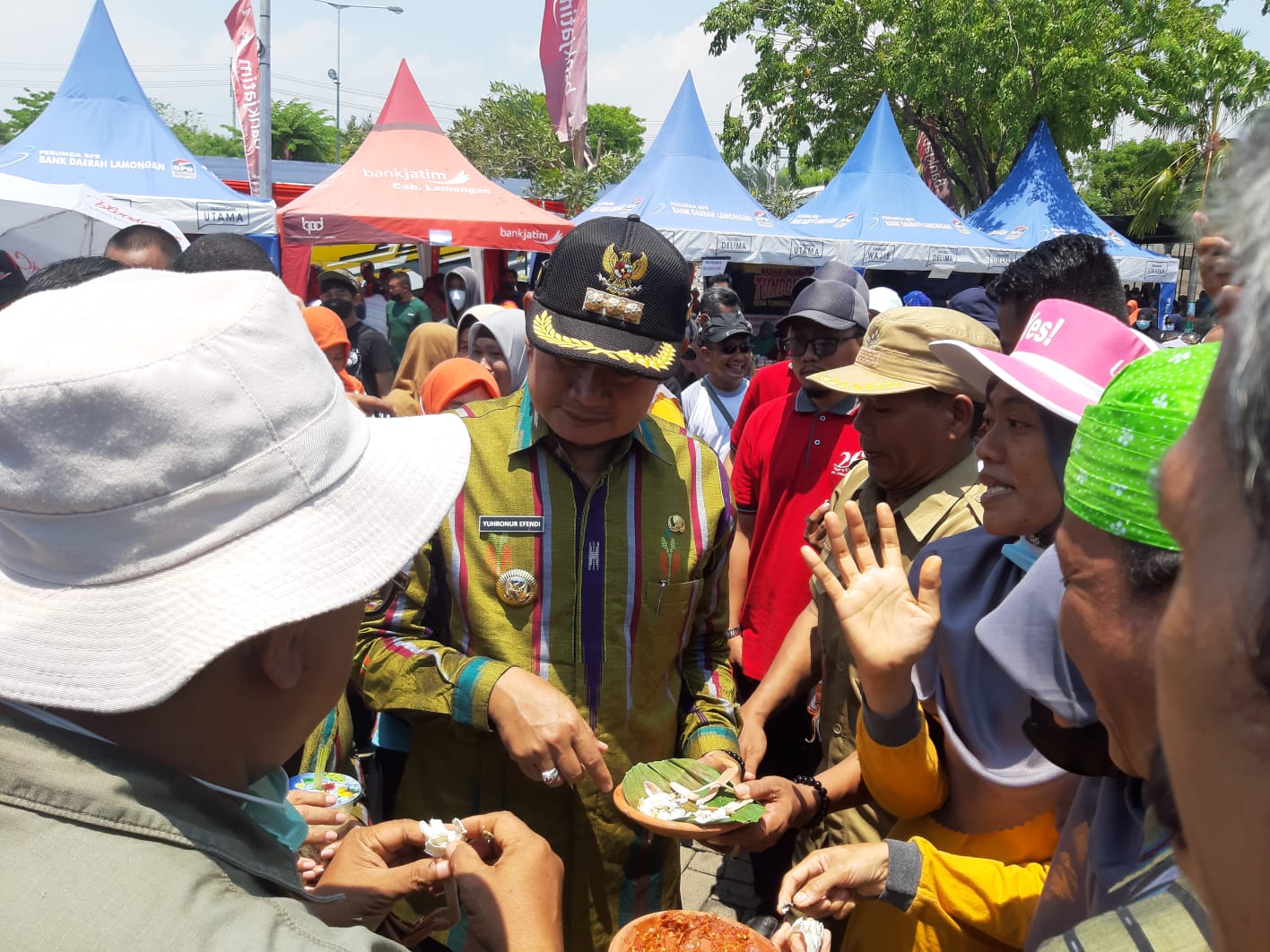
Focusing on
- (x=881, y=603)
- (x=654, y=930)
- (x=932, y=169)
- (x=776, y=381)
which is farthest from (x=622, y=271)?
(x=932, y=169)

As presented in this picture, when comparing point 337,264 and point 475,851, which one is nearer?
point 475,851

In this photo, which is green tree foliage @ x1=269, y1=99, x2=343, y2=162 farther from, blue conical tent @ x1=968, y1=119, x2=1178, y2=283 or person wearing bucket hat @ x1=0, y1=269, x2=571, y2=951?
A: person wearing bucket hat @ x1=0, y1=269, x2=571, y2=951

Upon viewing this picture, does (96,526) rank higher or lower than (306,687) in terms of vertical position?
higher

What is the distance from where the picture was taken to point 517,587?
2.02 meters

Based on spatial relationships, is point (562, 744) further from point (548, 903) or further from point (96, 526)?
point (96, 526)

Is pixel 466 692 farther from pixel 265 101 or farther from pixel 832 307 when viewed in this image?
pixel 265 101

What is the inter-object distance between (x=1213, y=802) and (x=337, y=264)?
1947 centimetres

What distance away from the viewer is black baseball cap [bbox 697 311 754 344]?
5.50m

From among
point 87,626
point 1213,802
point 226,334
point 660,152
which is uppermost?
point 660,152

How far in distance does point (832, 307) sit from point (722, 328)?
4.88 ft

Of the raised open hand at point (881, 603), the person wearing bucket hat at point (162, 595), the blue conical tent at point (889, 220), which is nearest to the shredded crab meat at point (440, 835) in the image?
the person wearing bucket hat at point (162, 595)

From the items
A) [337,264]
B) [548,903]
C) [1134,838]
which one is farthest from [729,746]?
[337,264]

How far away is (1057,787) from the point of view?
1728mm

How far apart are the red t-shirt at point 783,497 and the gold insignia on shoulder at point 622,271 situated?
1.71 m
